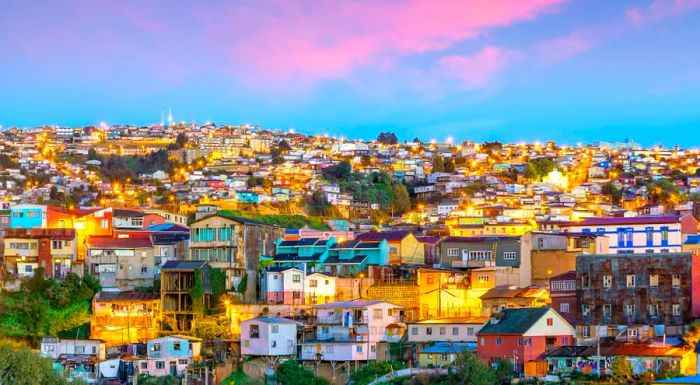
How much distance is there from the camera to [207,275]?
42656mm

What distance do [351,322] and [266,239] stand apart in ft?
30.5

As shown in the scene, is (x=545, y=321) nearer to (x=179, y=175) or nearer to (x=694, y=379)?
(x=694, y=379)

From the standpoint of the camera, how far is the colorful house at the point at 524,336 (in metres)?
35.1

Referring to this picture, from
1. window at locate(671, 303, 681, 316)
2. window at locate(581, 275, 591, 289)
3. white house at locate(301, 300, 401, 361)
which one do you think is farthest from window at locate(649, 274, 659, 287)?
white house at locate(301, 300, 401, 361)

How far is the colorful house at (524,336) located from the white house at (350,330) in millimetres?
4145

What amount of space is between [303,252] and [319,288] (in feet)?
13.1

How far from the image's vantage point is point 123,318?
41.6 m

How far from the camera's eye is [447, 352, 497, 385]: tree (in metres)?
32.3

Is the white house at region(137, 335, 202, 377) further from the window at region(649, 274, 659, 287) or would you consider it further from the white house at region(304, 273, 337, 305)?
the window at region(649, 274, 659, 287)

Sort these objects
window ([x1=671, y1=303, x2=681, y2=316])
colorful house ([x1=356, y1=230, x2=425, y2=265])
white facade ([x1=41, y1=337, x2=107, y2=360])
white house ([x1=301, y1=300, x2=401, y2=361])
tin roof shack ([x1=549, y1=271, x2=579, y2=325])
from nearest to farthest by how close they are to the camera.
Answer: window ([x1=671, y1=303, x2=681, y2=316])
white house ([x1=301, y1=300, x2=401, y2=361])
tin roof shack ([x1=549, y1=271, x2=579, y2=325])
white facade ([x1=41, y1=337, x2=107, y2=360])
colorful house ([x1=356, y1=230, x2=425, y2=265])

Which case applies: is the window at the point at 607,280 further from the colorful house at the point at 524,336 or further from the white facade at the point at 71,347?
the white facade at the point at 71,347

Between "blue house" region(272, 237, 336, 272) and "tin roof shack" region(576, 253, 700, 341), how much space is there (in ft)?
37.3

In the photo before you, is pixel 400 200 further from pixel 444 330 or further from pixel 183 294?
pixel 444 330

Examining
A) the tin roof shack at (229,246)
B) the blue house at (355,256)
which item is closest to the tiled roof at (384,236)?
the blue house at (355,256)
